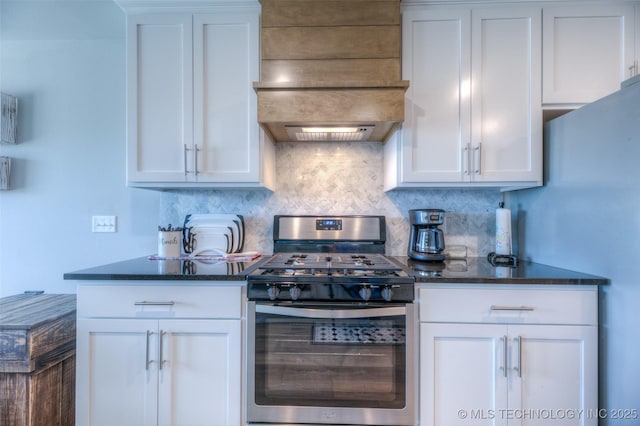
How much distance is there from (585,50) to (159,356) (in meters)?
2.56

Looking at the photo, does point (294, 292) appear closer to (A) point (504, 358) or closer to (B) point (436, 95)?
(A) point (504, 358)

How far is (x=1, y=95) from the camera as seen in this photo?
1.99 meters

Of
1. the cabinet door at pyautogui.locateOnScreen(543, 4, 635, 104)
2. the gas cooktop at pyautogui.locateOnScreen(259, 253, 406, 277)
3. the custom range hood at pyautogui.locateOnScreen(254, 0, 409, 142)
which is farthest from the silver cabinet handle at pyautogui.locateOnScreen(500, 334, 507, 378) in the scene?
the cabinet door at pyautogui.locateOnScreen(543, 4, 635, 104)

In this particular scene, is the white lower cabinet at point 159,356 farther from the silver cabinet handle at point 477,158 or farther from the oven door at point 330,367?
the silver cabinet handle at point 477,158

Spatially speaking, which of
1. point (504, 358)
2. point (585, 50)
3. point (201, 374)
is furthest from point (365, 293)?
point (585, 50)

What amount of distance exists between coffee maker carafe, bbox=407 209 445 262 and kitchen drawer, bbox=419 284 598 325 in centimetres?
45

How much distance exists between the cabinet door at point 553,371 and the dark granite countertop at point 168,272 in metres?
1.24

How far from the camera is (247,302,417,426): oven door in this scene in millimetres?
1322

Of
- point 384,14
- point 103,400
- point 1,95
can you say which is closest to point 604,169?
point 384,14

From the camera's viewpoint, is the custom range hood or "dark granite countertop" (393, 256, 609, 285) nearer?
"dark granite countertop" (393, 256, 609, 285)

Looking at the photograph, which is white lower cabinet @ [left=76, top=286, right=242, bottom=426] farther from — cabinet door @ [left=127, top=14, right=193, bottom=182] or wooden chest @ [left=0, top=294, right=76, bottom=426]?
cabinet door @ [left=127, top=14, right=193, bottom=182]

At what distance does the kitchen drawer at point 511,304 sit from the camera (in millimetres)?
1308

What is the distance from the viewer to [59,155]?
2.08m

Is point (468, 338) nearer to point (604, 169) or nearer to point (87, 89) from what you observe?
point (604, 169)
